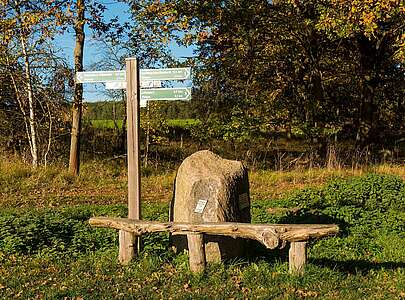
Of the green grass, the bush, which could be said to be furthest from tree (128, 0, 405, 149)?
the bush

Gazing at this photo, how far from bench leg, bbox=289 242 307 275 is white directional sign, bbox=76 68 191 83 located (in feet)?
7.52

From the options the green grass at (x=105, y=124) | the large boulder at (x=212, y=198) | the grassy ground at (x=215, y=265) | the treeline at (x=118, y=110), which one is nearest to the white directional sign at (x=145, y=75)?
the large boulder at (x=212, y=198)

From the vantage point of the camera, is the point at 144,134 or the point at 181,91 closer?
the point at 181,91

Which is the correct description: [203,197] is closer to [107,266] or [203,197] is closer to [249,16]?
[107,266]

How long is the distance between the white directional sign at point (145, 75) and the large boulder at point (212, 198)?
106 cm

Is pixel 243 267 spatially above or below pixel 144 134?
below

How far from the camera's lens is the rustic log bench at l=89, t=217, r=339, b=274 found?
5.33 m

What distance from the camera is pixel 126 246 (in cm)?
606

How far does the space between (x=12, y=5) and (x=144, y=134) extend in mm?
6718

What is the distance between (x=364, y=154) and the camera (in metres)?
17.9

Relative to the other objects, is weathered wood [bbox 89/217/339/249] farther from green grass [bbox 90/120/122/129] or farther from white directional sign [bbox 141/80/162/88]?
green grass [bbox 90/120/122/129]

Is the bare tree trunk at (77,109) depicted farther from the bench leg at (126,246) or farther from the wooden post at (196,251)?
the wooden post at (196,251)

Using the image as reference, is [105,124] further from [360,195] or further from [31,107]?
[360,195]

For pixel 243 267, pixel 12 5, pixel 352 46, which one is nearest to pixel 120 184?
pixel 12 5
